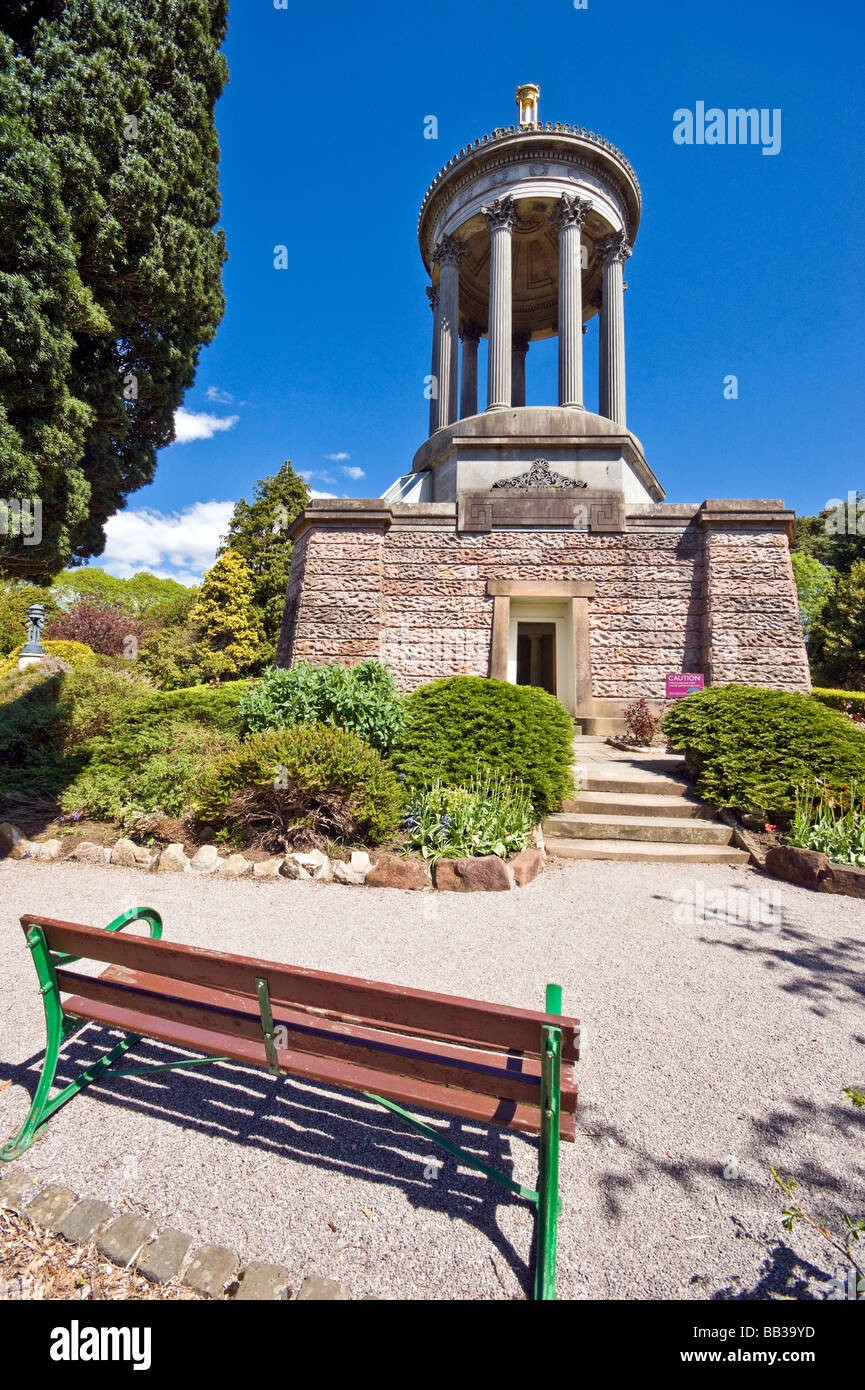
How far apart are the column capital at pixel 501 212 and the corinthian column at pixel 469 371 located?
4.15m

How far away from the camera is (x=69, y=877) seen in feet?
19.4

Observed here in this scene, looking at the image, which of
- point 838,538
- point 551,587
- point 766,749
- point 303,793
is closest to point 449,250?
point 551,587

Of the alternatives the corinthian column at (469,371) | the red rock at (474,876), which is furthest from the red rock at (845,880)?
the corinthian column at (469,371)

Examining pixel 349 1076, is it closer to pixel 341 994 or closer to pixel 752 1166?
pixel 341 994

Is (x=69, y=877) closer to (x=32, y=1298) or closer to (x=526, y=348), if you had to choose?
(x=32, y=1298)

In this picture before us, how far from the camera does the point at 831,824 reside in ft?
19.8

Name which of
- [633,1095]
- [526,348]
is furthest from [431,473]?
[633,1095]

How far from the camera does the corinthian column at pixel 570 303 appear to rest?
46.9ft

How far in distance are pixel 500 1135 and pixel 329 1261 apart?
0.94 meters

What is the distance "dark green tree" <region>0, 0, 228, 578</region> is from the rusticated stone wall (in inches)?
174

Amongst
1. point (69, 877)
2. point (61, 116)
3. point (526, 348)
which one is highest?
point (526, 348)

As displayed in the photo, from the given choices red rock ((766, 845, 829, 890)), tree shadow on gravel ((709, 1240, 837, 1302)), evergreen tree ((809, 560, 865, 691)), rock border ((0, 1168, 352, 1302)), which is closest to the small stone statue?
rock border ((0, 1168, 352, 1302))

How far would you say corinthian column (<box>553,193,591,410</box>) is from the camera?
14305 millimetres

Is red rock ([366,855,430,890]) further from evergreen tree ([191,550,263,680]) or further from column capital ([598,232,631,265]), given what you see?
evergreen tree ([191,550,263,680])
